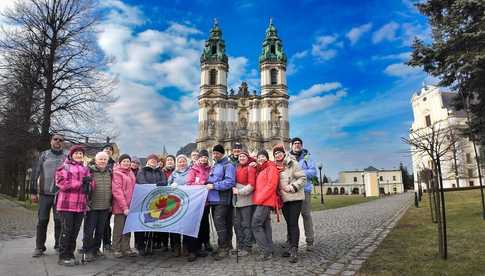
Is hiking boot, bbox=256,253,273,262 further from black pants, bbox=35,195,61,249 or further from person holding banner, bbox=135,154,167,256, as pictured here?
black pants, bbox=35,195,61,249

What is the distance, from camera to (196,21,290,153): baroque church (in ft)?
217

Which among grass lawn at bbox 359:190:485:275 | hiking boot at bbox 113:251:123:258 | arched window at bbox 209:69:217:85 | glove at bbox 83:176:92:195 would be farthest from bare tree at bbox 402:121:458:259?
arched window at bbox 209:69:217:85

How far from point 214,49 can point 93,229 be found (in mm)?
68529

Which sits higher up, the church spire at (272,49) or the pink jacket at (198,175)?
the church spire at (272,49)

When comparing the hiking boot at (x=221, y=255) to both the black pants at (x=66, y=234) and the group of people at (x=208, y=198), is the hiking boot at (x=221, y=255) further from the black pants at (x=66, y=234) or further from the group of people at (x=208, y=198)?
the black pants at (x=66, y=234)

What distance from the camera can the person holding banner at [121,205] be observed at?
664 cm

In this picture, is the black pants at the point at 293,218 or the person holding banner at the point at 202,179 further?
the person holding banner at the point at 202,179

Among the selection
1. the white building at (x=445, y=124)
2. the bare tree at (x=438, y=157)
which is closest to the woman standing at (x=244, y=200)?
the bare tree at (x=438, y=157)

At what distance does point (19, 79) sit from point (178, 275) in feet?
55.5

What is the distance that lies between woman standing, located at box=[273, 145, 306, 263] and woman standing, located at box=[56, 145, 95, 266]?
370cm

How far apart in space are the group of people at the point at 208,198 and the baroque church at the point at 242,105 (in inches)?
2260

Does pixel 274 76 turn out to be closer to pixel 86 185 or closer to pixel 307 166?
pixel 307 166

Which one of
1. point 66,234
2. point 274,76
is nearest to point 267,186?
point 66,234

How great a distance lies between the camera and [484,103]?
11.8 m
